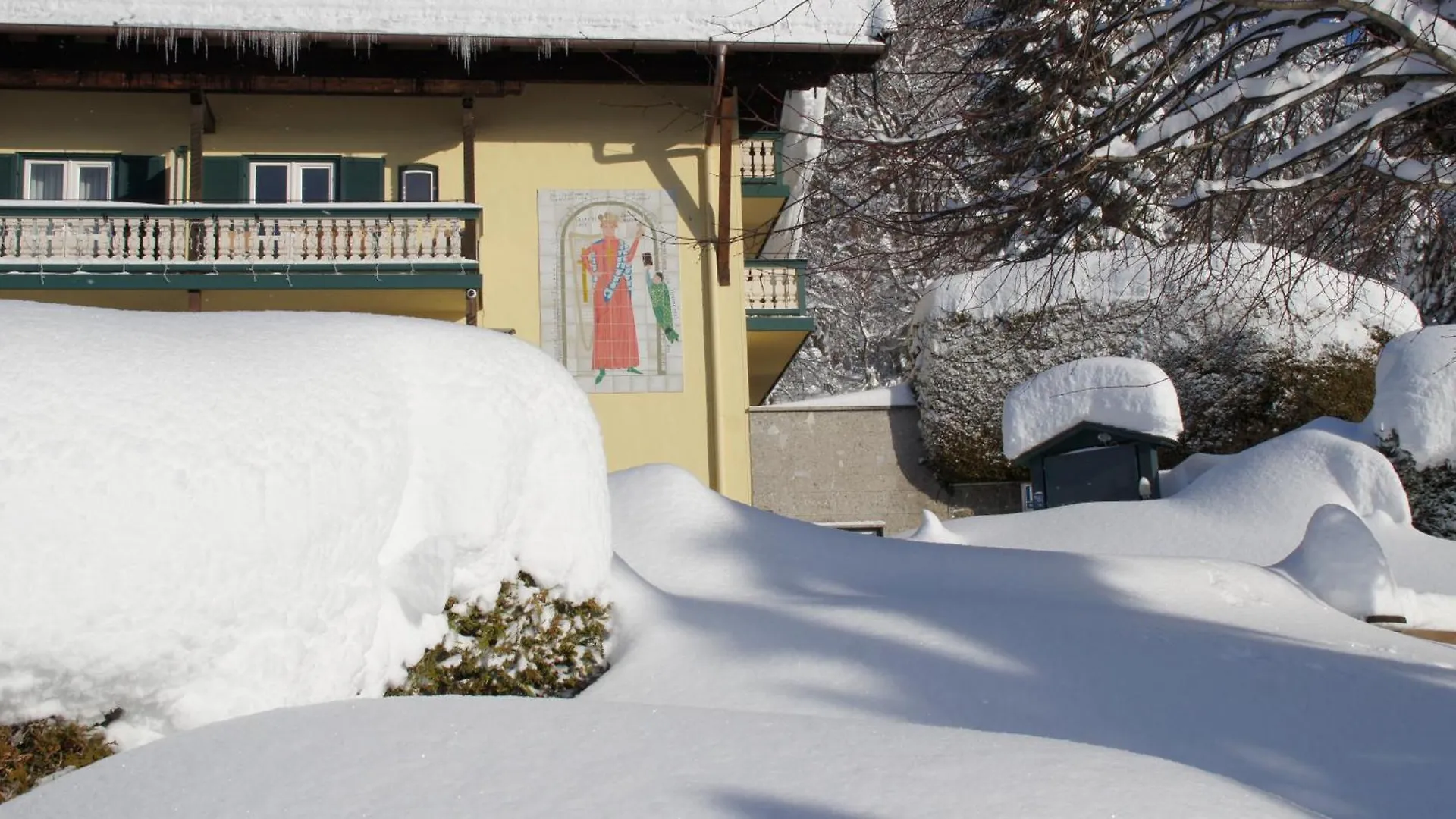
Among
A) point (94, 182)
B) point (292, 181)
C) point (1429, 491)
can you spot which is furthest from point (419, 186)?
point (1429, 491)

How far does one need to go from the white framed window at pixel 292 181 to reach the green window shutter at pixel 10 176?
2.68 meters

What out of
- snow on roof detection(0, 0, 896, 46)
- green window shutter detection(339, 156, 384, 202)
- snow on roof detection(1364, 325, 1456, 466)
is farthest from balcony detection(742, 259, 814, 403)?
snow on roof detection(1364, 325, 1456, 466)

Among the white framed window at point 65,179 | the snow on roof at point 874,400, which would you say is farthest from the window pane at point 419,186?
the snow on roof at point 874,400

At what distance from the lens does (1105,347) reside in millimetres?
17859

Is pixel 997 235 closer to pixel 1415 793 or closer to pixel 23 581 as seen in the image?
pixel 1415 793

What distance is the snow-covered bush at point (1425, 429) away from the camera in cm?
1309

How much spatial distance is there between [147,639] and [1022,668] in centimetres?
350

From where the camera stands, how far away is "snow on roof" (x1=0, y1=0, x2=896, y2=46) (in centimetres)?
1455

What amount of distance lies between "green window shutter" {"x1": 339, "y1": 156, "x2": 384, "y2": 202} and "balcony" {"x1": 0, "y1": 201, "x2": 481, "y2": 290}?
97 centimetres

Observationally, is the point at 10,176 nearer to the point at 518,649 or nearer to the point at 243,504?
the point at 518,649

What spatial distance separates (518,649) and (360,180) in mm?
12314

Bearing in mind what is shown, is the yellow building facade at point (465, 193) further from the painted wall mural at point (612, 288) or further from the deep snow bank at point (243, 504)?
the deep snow bank at point (243, 504)

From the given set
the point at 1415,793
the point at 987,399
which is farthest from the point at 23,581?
the point at 987,399

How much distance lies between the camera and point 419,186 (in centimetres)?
1653
